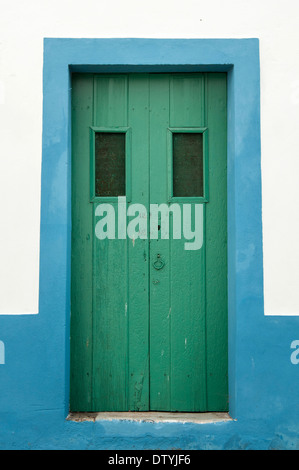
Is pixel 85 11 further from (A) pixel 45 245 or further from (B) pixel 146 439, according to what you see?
(B) pixel 146 439

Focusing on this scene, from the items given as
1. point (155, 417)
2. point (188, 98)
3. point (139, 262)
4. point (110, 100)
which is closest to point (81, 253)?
point (139, 262)

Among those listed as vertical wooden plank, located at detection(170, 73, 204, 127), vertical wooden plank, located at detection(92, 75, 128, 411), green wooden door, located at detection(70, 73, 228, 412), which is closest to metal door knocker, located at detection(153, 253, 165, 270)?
green wooden door, located at detection(70, 73, 228, 412)

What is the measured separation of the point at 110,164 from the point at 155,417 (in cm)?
164

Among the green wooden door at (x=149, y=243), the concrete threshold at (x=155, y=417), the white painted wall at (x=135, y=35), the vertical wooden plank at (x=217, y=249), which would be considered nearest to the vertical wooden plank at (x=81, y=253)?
the green wooden door at (x=149, y=243)

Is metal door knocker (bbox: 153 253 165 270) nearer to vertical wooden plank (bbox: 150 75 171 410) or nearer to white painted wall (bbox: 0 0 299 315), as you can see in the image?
vertical wooden plank (bbox: 150 75 171 410)

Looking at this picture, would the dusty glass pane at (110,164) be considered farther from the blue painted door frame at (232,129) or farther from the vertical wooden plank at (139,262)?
the blue painted door frame at (232,129)

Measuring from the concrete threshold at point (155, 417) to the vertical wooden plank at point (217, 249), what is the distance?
0.11m

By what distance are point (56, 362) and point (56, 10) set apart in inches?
86.1

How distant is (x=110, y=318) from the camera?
128 inches

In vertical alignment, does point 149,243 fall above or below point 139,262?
above

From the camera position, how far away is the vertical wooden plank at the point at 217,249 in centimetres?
324

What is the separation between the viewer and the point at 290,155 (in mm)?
3117

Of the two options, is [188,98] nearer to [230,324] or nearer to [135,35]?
[135,35]

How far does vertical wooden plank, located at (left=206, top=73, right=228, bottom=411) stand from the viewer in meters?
3.24
